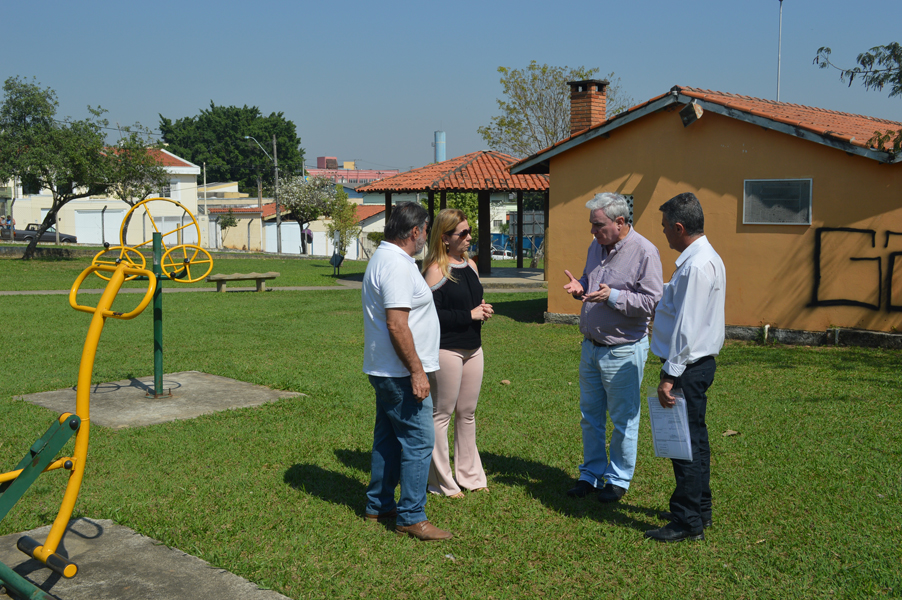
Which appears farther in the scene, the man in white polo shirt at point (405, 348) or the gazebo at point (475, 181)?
the gazebo at point (475, 181)

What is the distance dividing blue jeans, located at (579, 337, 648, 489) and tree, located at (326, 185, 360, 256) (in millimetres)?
41585

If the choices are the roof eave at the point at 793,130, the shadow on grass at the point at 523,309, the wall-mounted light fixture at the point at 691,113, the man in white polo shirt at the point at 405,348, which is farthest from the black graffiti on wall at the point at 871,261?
the man in white polo shirt at the point at 405,348

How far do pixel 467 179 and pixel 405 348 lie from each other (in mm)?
18322

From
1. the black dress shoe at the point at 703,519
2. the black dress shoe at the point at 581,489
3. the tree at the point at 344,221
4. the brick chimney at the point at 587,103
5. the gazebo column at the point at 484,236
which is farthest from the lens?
the tree at the point at 344,221

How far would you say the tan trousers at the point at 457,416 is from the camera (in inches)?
179

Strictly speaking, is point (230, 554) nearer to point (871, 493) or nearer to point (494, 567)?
point (494, 567)

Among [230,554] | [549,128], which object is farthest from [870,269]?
[549,128]

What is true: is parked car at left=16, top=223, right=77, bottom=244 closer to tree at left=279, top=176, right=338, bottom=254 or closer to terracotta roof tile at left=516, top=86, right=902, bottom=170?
tree at left=279, top=176, right=338, bottom=254

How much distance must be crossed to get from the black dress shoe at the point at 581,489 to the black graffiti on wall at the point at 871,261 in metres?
7.83

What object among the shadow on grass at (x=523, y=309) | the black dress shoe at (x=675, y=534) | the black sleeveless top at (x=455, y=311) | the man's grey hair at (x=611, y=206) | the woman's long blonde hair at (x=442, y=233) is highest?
the man's grey hair at (x=611, y=206)

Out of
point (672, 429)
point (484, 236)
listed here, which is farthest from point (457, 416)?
point (484, 236)

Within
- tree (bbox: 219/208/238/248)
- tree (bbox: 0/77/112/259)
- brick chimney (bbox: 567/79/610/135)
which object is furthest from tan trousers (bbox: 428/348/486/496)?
tree (bbox: 219/208/238/248)

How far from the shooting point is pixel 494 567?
3898 millimetres

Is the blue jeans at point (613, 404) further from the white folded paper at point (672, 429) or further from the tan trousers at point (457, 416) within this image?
the tan trousers at point (457, 416)
